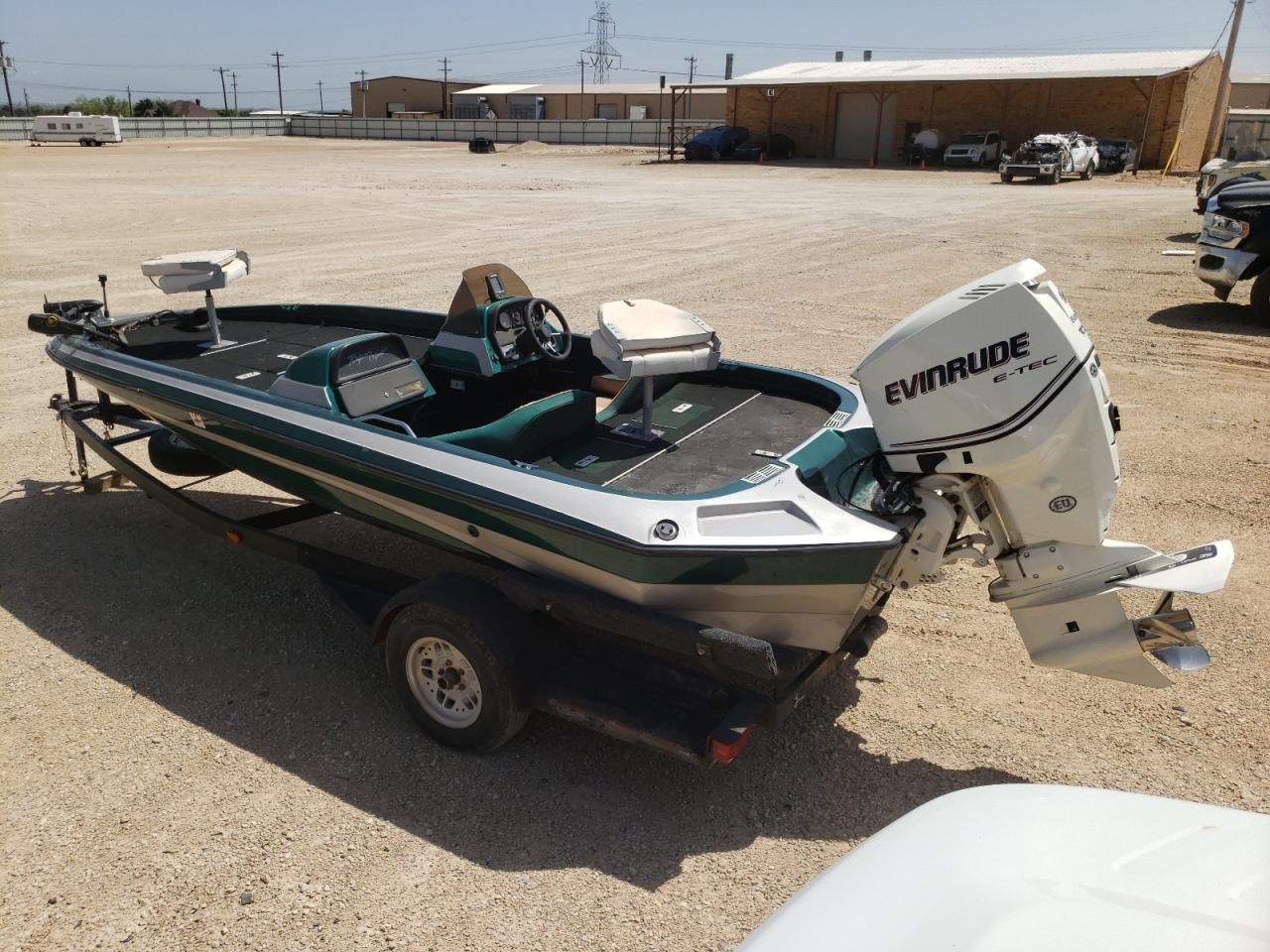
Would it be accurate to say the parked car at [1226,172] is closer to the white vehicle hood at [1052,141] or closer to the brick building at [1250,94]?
the white vehicle hood at [1052,141]

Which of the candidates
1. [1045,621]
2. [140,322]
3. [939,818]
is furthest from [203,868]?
[140,322]

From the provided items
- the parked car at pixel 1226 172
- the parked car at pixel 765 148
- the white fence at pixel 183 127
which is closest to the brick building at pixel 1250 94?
the parked car at pixel 765 148

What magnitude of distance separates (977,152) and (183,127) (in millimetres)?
46596

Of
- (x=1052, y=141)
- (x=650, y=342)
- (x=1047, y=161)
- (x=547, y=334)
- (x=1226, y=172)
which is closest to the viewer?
(x=650, y=342)

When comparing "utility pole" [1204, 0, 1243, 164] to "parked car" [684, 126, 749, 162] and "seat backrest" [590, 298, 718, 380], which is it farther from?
"seat backrest" [590, 298, 718, 380]

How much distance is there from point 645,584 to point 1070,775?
5.90 ft

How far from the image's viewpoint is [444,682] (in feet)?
12.6

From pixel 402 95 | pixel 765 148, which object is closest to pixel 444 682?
pixel 765 148

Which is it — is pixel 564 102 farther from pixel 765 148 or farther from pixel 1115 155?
pixel 1115 155

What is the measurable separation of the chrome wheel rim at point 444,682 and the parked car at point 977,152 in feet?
126

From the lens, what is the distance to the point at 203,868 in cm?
325

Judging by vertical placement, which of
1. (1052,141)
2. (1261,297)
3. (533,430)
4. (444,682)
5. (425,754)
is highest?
(1052,141)

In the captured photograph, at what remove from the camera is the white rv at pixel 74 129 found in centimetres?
4744

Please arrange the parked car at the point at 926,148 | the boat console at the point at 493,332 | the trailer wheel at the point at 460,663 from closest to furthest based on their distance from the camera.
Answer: the trailer wheel at the point at 460,663 < the boat console at the point at 493,332 < the parked car at the point at 926,148
